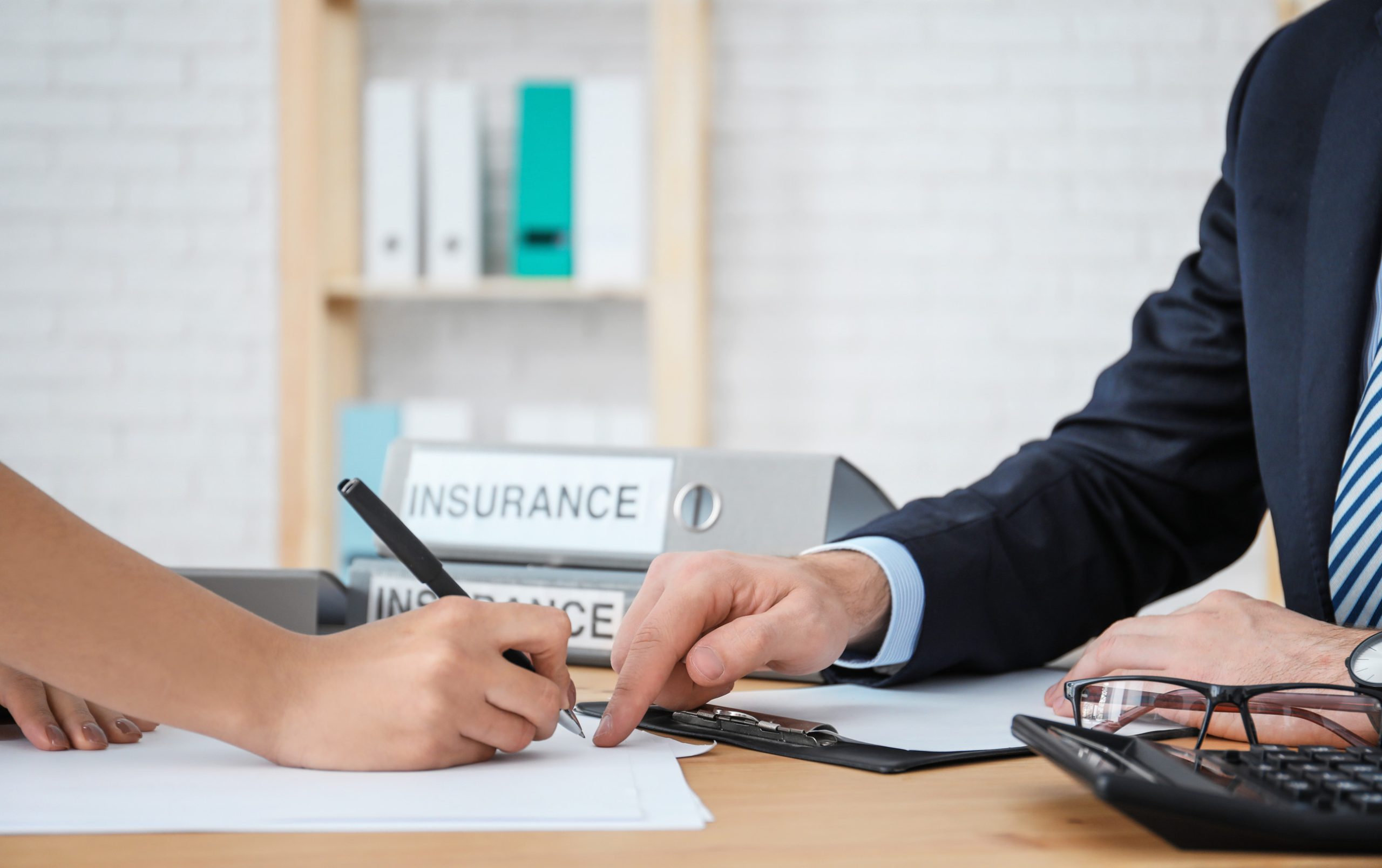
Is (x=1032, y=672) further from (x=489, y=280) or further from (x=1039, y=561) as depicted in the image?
(x=489, y=280)

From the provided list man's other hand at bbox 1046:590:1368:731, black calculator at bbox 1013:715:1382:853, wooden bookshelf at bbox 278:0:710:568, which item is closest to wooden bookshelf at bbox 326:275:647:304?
wooden bookshelf at bbox 278:0:710:568

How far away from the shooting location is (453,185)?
230 centimetres

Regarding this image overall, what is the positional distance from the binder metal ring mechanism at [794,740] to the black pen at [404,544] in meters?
0.06

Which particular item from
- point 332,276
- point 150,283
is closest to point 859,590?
point 332,276

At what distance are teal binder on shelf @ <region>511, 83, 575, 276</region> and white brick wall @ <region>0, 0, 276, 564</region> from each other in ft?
2.51

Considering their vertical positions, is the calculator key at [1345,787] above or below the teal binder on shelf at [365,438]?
above

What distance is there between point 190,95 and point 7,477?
8.27ft

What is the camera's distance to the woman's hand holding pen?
504mm

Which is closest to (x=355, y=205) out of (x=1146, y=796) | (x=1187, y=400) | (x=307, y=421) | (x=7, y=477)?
(x=307, y=421)

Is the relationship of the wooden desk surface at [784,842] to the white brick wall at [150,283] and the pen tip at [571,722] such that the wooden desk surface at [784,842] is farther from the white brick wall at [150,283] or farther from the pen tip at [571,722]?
the white brick wall at [150,283]

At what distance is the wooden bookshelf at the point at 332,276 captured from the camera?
232cm

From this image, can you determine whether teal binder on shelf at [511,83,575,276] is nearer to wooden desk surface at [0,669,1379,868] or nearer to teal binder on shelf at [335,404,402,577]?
teal binder on shelf at [335,404,402,577]

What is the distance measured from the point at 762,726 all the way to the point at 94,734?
0.33 m

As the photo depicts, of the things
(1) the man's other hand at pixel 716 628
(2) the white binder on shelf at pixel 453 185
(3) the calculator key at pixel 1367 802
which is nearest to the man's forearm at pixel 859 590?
(1) the man's other hand at pixel 716 628
